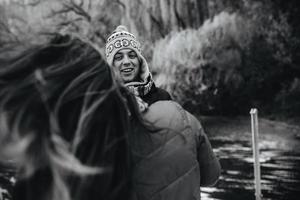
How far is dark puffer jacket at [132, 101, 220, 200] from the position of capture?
816mm

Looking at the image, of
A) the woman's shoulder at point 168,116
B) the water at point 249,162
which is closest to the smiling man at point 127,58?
the woman's shoulder at point 168,116

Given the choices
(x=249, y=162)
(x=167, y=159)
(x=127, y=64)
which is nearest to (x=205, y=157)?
(x=167, y=159)

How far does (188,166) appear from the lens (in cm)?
85

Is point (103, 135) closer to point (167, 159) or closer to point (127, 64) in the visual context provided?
point (167, 159)

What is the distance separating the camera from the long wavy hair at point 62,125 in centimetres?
65

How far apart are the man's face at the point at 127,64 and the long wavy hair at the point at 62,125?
153 centimetres

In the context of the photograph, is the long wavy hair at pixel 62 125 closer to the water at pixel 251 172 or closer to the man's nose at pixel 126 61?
the man's nose at pixel 126 61

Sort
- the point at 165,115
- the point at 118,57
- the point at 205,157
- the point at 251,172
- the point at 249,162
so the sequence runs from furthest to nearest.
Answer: the point at 249,162, the point at 251,172, the point at 118,57, the point at 205,157, the point at 165,115

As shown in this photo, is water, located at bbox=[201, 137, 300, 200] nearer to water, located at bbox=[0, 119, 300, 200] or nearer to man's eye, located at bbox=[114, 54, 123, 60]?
water, located at bbox=[0, 119, 300, 200]

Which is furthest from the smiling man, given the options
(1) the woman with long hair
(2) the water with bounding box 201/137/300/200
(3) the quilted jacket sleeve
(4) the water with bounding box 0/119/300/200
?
(2) the water with bounding box 201/137/300/200

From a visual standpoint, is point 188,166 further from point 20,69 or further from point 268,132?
point 268,132

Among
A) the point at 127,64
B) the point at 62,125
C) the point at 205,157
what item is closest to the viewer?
the point at 62,125

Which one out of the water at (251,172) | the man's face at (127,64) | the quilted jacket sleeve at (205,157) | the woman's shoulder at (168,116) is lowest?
the water at (251,172)

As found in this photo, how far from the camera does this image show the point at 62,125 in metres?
0.66
